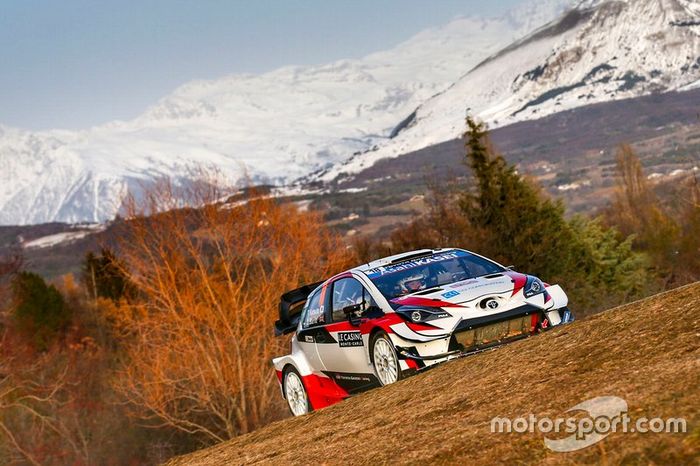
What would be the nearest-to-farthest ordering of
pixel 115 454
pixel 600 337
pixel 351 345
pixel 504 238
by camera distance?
1. pixel 600 337
2. pixel 351 345
3. pixel 504 238
4. pixel 115 454

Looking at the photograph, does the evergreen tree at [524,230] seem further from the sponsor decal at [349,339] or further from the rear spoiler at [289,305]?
the sponsor decal at [349,339]

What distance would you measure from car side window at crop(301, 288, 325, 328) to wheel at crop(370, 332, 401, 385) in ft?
4.33

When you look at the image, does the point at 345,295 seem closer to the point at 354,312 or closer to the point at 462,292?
the point at 354,312

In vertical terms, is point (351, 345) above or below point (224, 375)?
above

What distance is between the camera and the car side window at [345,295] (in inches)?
450

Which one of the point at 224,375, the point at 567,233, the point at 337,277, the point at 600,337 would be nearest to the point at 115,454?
the point at 224,375

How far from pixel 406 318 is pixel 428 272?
1267mm

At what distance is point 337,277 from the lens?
12.1 meters

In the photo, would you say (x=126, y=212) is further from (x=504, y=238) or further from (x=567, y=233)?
(x=567, y=233)

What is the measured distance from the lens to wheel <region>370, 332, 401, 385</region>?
10523 millimetres

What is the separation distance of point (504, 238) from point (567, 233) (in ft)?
11.7

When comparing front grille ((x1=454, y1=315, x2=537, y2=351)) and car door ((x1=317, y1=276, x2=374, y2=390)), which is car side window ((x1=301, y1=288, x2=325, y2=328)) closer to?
car door ((x1=317, y1=276, x2=374, y2=390))

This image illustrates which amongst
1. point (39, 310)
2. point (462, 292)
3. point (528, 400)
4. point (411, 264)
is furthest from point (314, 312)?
point (39, 310)

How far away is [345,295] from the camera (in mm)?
11805
